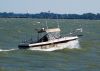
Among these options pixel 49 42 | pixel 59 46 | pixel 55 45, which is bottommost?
pixel 59 46

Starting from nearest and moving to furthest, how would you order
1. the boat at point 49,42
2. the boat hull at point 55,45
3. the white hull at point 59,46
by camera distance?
1. the boat hull at point 55,45
2. the boat at point 49,42
3. the white hull at point 59,46

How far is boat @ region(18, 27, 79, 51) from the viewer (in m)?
49.3

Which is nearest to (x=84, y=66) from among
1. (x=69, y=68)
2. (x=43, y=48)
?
(x=69, y=68)

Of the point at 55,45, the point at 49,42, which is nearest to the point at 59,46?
the point at 55,45

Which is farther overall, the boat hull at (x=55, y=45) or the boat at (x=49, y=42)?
the boat at (x=49, y=42)

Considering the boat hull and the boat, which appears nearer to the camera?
the boat hull

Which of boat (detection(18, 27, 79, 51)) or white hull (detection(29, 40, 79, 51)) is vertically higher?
boat (detection(18, 27, 79, 51))

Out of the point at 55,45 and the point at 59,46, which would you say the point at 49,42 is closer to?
the point at 55,45

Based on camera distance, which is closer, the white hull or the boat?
the boat

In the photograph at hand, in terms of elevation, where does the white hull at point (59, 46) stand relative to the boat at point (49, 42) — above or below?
below

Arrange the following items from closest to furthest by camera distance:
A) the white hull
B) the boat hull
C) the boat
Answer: the boat hull → the boat → the white hull

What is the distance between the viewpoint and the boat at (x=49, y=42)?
162 feet

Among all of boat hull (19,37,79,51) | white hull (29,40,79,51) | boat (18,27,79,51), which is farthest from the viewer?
white hull (29,40,79,51)

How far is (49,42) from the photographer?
50750mm
